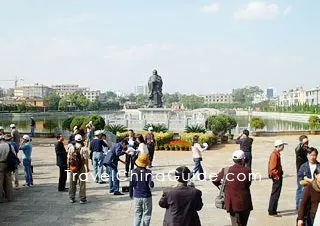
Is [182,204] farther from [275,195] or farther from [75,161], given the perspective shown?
[75,161]

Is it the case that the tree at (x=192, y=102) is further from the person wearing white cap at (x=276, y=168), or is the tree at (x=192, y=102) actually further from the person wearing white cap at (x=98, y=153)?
the person wearing white cap at (x=276, y=168)

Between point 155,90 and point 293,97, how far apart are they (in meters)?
143

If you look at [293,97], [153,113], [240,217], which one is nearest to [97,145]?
[240,217]

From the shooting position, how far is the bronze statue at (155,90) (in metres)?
31.9

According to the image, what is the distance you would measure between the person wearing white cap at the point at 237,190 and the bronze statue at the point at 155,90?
2674cm

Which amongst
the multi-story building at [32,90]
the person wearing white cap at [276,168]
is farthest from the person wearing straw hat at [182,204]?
the multi-story building at [32,90]

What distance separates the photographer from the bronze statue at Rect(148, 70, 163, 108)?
3189 centimetres

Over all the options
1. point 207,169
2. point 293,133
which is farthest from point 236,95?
point 207,169

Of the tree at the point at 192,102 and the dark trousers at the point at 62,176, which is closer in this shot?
the dark trousers at the point at 62,176

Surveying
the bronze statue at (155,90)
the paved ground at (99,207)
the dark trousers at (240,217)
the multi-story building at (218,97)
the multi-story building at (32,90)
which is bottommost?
the paved ground at (99,207)

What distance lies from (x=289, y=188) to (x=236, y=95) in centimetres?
18240

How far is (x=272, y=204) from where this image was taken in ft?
25.3

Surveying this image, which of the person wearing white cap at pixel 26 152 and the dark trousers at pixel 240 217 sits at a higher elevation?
the person wearing white cap at pixel 26 152

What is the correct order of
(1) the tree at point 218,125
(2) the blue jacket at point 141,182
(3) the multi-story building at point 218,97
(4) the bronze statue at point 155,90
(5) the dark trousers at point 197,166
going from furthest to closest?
(3) the multi-story building at point 218,97 < (4) the bronze statue at point 155,90 < (1) the tree at point 218,125 < (5) the dark trousers at point 197,166 < (2) the blue jacket at point 141,182
